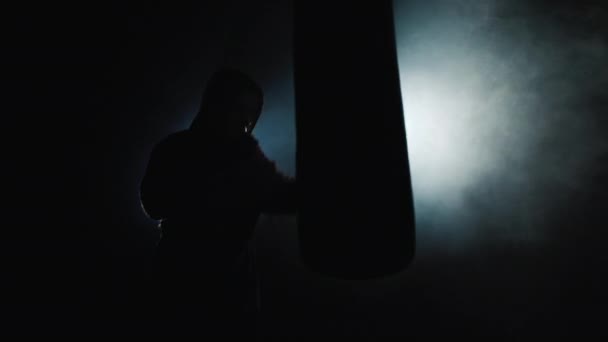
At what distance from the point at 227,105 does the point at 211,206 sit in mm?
343

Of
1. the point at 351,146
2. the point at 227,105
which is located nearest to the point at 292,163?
the point at 227,105

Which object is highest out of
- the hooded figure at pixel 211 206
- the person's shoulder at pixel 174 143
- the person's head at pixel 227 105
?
the person's head at pixel 227 105

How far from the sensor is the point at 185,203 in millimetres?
1132

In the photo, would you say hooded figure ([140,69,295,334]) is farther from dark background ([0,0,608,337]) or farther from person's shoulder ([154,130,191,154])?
dark background ([0,0,608,337])

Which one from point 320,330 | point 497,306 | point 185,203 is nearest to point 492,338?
point 497,306

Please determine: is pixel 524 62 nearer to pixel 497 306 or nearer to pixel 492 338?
pixel 497 306

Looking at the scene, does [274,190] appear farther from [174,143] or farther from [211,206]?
[174,143]

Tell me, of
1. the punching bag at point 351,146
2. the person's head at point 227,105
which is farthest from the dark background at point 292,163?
the punching bag at point 351,146

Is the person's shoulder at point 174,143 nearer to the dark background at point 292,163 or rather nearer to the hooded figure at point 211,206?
the hooded figure at point 211,206

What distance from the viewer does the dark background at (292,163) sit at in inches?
84.7

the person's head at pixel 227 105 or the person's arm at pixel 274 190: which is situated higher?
the person's head at pixel 227 105

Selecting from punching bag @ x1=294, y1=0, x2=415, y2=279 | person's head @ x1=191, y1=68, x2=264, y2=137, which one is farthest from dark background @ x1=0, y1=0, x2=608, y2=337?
punching bag @ x1=294, y1=0, x2=415, y2=279

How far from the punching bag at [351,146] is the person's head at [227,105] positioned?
0.32m

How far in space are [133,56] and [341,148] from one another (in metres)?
2.36
